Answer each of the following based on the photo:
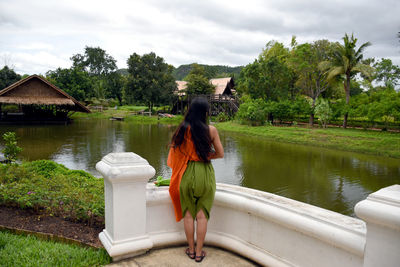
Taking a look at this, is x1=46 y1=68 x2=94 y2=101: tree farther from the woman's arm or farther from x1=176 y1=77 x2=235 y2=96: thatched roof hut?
the woman's arm

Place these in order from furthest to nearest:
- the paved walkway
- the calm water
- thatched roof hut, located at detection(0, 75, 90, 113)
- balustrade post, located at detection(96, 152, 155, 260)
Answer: thatched roof hut, located at detection(0, 75, 90, 113)
the calm water
the paved walkway
balustrade post, located at detection(96, 152, 155, 260)

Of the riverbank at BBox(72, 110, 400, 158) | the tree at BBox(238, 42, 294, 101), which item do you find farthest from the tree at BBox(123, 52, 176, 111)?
the riverbank at BBox(72, 110, 400, 158)

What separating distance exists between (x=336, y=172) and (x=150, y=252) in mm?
9661

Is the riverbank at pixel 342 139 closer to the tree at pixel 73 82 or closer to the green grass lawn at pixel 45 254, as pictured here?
the green grass lawn at pixel 45 254

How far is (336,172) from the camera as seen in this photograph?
10594mm

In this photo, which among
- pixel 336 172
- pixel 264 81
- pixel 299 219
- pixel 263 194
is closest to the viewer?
pixel 299 219

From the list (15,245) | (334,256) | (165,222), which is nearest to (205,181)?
(165,222)

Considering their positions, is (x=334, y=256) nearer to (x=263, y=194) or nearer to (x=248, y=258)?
(x=248, y=258)

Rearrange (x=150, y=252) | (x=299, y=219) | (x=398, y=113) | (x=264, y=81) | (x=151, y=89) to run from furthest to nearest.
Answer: (x=151, y=89) < (x=264, y=81) < (x=398, y=113) < (x=150, y=252) < (x=299, y=219)

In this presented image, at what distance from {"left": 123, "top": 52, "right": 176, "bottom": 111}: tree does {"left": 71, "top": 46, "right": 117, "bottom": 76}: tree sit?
18930 millimetres

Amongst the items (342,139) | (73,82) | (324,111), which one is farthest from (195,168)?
(73,82)

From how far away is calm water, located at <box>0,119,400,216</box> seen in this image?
26.9 ft

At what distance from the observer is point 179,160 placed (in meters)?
2.35

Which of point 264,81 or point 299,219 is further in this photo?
point 264,81
